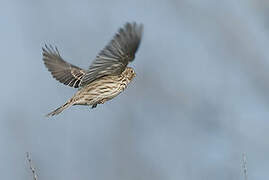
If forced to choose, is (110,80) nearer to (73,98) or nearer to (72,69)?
(73,98)

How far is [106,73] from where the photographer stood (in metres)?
8.45

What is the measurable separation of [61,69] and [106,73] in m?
1.94

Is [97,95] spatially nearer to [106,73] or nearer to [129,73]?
[106,73]

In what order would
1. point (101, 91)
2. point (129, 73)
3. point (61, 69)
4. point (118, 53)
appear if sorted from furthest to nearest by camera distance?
point (61, 69), point (129, 73), point (101, 91), point (118, 53)

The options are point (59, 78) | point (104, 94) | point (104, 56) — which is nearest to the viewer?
point (104, 56)

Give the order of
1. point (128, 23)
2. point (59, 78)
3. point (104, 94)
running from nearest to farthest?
point (128, 23), point (104, 94), point (59, 78)

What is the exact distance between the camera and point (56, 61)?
1046cm

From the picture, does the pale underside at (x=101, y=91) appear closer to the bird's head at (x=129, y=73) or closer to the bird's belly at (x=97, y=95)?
the bird's belly at (x=97, y=95)

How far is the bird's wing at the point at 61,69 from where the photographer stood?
391 inches

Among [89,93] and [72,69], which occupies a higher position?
[72,69]

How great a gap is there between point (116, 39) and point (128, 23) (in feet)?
1.02

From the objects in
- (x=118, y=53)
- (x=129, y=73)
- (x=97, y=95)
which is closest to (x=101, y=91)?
(x=97, y=95)

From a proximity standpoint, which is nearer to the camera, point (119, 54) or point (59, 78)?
point (119, 54)

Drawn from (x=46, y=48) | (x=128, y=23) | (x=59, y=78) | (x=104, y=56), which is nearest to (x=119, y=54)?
(x=104, y=56)
